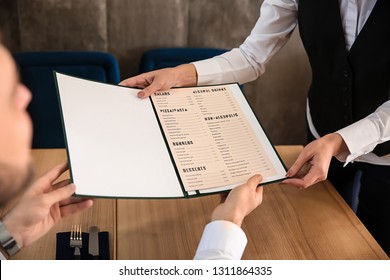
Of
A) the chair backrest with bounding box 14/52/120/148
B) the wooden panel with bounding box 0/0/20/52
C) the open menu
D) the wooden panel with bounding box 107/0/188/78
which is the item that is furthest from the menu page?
the wooden panel with bounding box 0/0/20/52

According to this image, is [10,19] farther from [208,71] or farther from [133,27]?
[208,71]

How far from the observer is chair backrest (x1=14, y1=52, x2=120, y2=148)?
1677 millimetres

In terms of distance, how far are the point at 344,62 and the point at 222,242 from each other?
1.88 ft

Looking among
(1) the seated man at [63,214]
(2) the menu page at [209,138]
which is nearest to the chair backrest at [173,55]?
(2) the menu page at [209,138]

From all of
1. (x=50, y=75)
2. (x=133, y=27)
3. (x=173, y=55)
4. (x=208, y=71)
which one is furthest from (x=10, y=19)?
(x=208, y=71)

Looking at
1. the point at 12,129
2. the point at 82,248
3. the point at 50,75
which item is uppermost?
the point at 12,129

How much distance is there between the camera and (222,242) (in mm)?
763

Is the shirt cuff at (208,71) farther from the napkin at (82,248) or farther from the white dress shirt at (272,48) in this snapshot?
the napkin at (82,248)

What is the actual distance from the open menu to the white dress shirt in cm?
21

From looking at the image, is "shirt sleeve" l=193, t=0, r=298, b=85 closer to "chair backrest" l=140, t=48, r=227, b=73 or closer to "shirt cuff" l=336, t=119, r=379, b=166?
"shirt cuff" l=336, t=119, r=379, b=166

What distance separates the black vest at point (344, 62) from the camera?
106 cm

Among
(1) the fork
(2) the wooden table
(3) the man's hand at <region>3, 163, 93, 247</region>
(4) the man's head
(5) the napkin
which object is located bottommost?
(2) the wooden table
